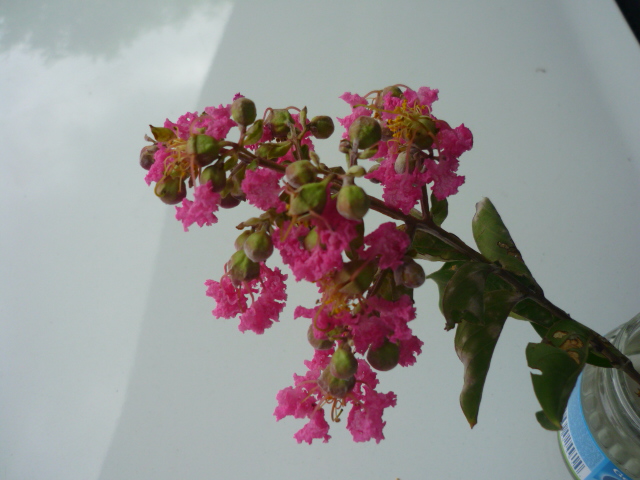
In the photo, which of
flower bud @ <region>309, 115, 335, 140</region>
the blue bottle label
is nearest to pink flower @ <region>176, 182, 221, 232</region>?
flower bud @ <region>309, 115, 335, 140</region>

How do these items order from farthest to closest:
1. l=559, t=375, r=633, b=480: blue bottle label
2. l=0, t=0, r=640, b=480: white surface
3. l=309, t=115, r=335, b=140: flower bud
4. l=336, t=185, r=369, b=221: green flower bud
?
l=0, t=0, r=640, b=480: white surface, l=559, t=375, r=633, b=480: blue bottle label, l=309, t=115, r=335, b=140: flower bud, l=336, t=185, r=369, b=221: green flower bud

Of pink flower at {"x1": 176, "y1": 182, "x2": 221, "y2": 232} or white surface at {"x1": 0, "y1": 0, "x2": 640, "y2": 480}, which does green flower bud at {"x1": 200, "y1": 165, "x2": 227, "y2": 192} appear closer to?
pink flower at {"x1": 176, "y1": 182, "x2": 221, "y2": 232}

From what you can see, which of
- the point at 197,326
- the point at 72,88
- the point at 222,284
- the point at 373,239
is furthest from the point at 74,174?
the point at 373,239

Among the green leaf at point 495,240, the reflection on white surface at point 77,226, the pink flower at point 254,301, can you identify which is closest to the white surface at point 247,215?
the reflection on white surface at point 77,226

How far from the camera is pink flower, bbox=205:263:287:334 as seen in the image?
1.47 ft

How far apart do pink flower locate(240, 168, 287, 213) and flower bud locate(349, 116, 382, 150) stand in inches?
2.8

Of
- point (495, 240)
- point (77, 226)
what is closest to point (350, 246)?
point (495, 240)

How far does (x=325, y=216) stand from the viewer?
0.37 metres

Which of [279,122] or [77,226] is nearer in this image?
[279,122]

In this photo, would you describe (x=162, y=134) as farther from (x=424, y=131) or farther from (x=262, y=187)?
(x=424, y=131)

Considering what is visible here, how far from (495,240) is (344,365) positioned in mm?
252

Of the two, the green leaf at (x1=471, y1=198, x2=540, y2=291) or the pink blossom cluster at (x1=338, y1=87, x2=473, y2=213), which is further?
the green leaf at (x1=471, y1=198, x2=540, y2=291)

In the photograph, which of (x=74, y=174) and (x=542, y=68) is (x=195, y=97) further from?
(x=542, y=68)

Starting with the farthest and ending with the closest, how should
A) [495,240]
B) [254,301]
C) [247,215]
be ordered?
[247,215] < [495,240] < [254,301]
